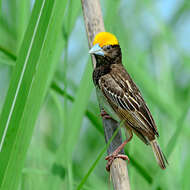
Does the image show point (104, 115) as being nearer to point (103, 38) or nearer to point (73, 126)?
point (103, 38)

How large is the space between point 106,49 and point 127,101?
0.47 metres

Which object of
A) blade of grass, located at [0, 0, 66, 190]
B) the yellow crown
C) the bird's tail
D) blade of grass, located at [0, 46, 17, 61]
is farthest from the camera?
the bird's tail

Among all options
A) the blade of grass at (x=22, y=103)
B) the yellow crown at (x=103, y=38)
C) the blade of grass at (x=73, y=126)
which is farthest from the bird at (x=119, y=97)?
the blade of grass at (x=22, y=103)

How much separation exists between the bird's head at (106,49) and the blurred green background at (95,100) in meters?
0.08

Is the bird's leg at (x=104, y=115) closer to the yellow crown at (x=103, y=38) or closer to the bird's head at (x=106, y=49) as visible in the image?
the bird's head at (x=106, y=49)

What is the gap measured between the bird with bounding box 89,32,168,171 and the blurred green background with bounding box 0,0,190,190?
0.09 metres

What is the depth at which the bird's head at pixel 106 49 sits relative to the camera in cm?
260

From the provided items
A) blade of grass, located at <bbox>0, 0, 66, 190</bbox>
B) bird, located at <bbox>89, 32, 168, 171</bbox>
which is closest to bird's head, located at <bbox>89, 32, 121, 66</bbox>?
bird, located at <bbox>89, 32, 168, 171</bbox>

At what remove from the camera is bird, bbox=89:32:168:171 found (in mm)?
2867

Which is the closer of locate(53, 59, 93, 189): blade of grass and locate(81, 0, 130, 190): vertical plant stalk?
locate(53, 59, 93, 189): blade of grass

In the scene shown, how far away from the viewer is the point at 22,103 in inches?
62.3

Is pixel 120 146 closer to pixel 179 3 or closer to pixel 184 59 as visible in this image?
pixel 184 59

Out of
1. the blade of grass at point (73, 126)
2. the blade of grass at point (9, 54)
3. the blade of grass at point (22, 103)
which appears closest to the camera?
the blade of grass at point (22, 103)

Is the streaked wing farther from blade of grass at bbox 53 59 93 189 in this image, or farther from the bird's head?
blade of grass at bbox 53 59 93 189
